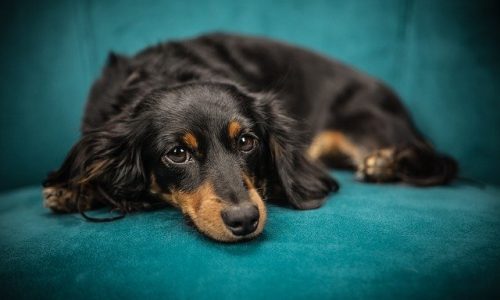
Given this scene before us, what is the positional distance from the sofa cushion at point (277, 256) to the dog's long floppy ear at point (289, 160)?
24 centimetres

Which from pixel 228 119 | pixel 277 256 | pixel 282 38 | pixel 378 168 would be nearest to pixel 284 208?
pixel 228 119

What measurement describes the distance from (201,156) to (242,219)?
41 cm

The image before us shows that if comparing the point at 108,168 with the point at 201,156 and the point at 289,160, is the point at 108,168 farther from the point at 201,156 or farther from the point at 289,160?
the point at 289,160

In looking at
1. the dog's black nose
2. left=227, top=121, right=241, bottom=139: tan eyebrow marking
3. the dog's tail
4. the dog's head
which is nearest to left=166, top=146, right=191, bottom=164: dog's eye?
the dog's head

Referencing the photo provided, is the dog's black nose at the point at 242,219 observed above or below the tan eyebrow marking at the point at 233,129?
below

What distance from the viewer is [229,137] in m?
1.58

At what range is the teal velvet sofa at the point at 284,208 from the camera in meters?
0.98

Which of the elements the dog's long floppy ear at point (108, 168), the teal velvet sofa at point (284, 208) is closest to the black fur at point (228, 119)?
the dog's long floppy ear at point (108, 168)

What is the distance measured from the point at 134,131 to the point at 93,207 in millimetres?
383

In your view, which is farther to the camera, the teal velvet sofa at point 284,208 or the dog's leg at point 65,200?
the dog's leg at point 65,200

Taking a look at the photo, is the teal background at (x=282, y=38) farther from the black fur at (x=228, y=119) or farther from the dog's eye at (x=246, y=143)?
the dog's eye at (x=246, y=143)

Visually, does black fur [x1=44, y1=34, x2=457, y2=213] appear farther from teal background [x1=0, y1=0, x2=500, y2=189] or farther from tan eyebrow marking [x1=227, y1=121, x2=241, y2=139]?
teal background [x1=0, y1=0, x2=500, y2=189]

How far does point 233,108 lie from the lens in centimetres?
167

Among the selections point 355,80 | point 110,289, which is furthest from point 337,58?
point 110,289
